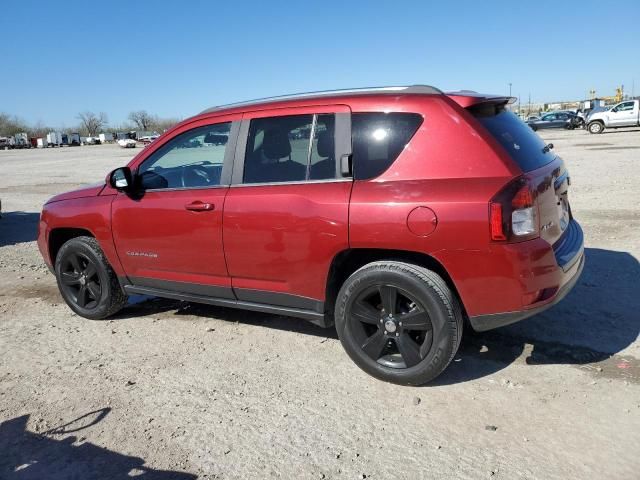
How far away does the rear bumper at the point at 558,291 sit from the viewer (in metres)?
3.16

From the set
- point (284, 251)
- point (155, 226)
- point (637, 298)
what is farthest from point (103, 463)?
point (637, 298)

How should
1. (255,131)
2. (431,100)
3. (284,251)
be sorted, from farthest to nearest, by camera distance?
(255,131)
(284,251)
(431,100)

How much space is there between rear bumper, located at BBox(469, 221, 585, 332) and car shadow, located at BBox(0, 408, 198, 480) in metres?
1.88

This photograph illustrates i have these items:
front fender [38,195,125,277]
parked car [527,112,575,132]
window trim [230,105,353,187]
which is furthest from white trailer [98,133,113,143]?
window trim [230,105,353,187]

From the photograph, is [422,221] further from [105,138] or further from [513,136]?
[105,138]

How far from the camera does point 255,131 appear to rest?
13.1 ft

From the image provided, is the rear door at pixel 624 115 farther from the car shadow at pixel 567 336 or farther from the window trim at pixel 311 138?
the window trim at pixel 311 138

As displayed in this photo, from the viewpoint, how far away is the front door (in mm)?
4055

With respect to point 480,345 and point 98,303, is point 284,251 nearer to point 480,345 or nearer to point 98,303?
point 480,345

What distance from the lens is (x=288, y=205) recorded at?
364 cm

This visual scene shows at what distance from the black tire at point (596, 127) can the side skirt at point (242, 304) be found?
36.2 meters

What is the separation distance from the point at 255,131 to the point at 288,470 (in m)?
2.39

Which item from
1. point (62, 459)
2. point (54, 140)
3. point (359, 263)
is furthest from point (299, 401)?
point (54, 140)

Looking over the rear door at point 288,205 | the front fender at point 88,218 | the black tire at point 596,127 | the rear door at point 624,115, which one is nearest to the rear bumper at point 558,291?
the rear door at point 288,205
